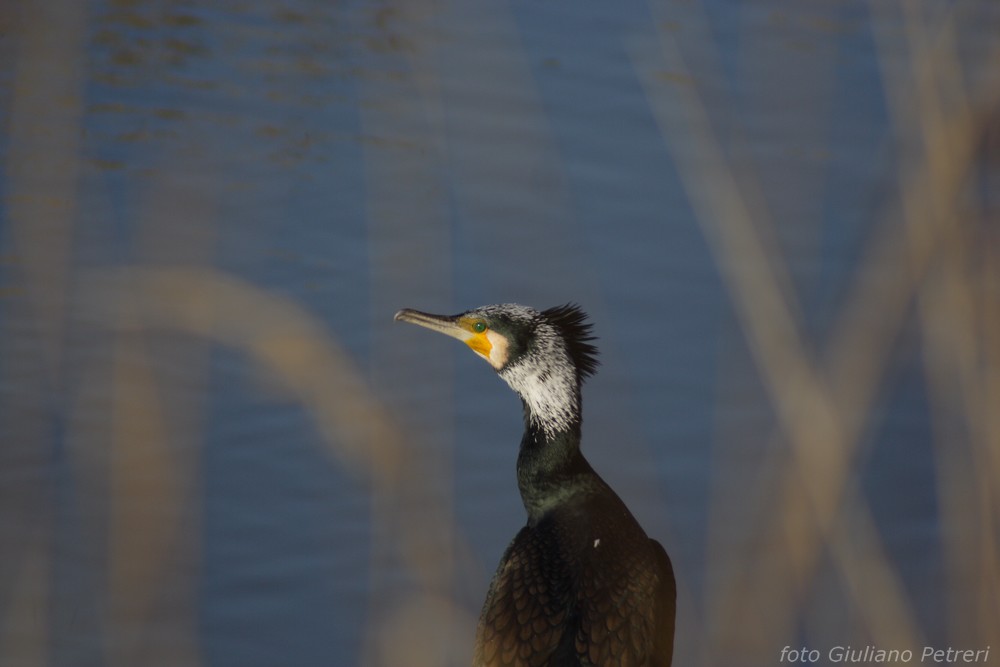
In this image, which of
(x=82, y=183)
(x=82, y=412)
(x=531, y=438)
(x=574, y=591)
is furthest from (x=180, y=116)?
(x=574, y=591)

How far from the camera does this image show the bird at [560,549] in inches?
147

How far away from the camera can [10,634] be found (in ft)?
13.8

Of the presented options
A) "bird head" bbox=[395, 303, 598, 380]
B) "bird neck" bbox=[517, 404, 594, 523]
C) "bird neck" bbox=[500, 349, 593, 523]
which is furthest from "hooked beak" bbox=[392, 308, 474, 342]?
"bird neck" bbox=[517, 404, 594, 523]

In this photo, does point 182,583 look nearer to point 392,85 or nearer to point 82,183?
point 82,183

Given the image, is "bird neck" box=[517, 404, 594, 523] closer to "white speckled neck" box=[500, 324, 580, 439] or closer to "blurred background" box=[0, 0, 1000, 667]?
"white speckled neck" box=[500, 324, 580, 439]

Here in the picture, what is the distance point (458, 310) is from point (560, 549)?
7.52 ft

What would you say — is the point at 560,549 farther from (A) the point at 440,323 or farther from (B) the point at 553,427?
(A) the point at 440,323

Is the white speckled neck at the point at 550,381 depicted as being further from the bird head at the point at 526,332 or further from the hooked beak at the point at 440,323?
the hooked beak at the point at 440,323

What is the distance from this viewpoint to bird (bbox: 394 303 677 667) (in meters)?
3.73

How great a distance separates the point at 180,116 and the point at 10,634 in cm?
367

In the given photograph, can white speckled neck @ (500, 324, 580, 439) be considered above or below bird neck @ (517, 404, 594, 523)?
above

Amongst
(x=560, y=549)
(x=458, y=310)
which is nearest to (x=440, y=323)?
(x=560, y=549)

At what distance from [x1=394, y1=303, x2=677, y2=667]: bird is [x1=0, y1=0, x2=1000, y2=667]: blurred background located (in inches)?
6.4

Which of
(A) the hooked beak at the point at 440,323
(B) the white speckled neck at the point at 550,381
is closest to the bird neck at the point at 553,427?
(B) the white speckled neck at the point at 550,381
